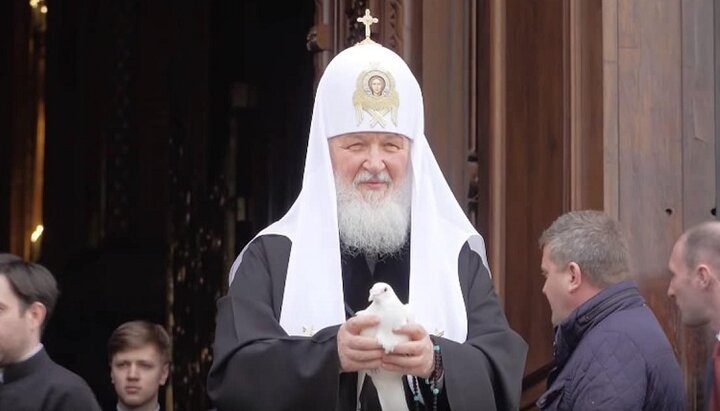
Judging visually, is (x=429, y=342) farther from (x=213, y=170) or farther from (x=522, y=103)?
(x=213, y=170)

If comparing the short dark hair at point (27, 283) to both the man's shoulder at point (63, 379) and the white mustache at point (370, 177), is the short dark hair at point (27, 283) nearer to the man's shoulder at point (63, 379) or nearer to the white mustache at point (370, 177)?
the man's shoulder at point (63, 379)

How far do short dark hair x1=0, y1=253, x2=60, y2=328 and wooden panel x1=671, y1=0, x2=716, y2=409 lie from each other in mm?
2355

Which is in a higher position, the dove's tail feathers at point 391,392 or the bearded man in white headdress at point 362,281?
the bearded man in white headdress at point 362,281

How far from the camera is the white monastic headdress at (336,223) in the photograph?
4586 mm

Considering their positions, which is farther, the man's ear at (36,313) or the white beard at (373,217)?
the man's ear at (36,313)

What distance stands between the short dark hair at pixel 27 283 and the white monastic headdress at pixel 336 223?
1232 mm

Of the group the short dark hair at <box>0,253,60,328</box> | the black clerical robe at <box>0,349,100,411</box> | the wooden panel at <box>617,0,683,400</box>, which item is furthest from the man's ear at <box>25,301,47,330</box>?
the wooden panel at <box>617,0,683,400</box>

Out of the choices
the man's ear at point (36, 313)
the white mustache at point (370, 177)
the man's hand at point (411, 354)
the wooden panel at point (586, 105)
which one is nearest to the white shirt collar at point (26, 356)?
the man's ear at point (36, 313)

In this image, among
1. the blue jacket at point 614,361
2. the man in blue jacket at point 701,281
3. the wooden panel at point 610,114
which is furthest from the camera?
the wooden panel at point 610,114

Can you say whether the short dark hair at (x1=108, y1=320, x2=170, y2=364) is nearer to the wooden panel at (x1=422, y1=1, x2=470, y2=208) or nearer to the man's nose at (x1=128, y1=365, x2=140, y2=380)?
the man's nose at (x1=128, y1=365, x2=140, y2=380)

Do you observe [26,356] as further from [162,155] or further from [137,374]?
[162,155]

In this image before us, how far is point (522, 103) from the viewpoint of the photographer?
6250 millimetres

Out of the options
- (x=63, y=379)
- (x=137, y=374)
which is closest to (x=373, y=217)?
(x=63, y=379)

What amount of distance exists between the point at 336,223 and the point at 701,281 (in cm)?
147
